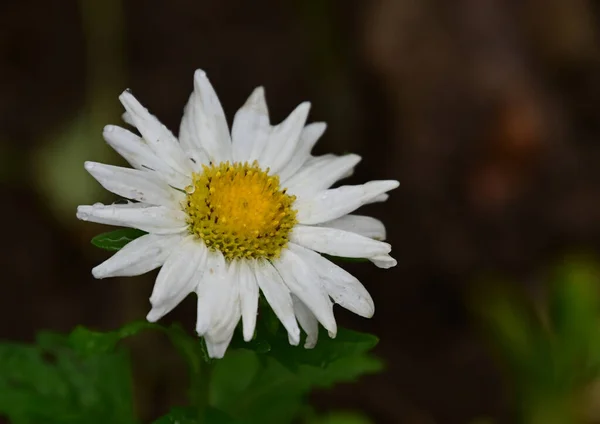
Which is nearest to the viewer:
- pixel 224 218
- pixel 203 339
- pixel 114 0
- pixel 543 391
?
pixel 203 339

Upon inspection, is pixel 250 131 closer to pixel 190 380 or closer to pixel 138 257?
pixel 138 257

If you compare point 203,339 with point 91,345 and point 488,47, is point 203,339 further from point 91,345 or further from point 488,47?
point 488,47

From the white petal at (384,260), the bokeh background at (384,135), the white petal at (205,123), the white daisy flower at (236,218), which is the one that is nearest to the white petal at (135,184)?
the white daisy flower at (236,218)

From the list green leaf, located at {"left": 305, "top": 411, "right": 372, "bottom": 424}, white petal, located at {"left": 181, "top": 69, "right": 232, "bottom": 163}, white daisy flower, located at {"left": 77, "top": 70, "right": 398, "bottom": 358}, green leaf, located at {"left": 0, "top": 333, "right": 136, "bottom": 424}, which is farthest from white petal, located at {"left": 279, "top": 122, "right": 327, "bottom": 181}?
green leaf, located at {"left": 305, "top": 411, "right": 372, "bottom": 424}

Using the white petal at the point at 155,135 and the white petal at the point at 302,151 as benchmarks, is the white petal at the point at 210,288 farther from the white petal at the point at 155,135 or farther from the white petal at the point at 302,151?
the white petal at the point at 302,151

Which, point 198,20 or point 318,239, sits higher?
point 198,20

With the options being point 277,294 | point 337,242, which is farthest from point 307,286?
point 337,242

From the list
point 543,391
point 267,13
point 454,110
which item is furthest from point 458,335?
point 267,13
